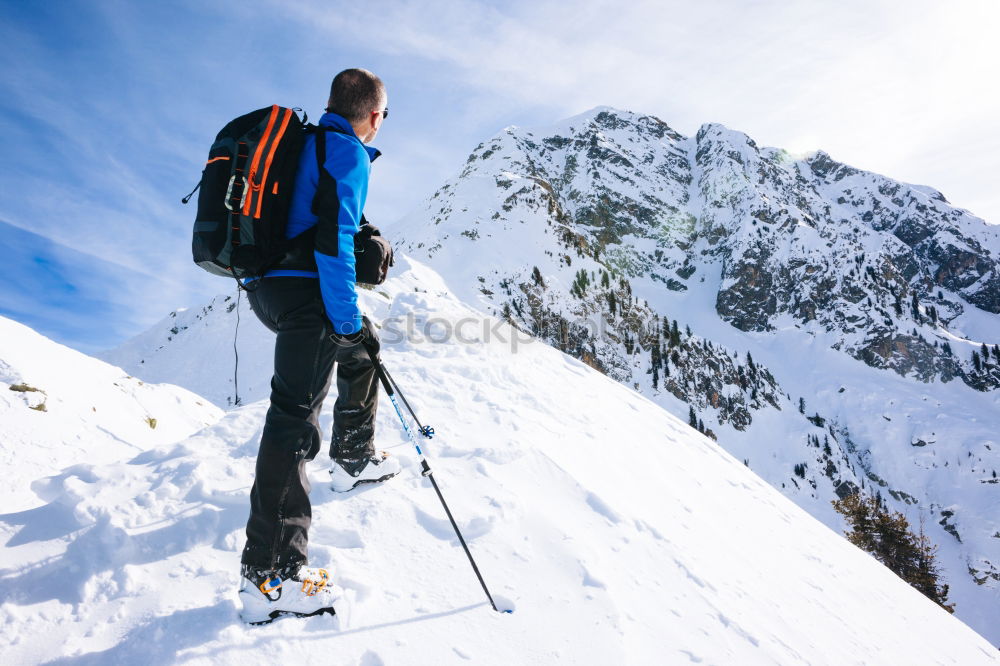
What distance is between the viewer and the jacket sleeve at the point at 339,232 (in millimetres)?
2627

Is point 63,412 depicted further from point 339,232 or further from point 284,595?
point 339,232

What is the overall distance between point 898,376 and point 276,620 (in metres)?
144

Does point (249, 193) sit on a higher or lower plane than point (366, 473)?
higher

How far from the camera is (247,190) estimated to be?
2553 mm

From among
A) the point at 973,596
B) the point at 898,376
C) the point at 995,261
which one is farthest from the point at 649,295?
the point at 995,261

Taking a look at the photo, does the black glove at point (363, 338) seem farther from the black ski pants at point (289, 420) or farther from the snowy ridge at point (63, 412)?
the snowy ridge at point (63, 412)

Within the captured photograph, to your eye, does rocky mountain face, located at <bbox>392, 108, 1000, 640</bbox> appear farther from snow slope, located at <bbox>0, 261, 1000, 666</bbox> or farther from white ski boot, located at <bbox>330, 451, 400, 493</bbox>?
white ski boot, located at <bbox>330, 451, 400, 493</bbox>

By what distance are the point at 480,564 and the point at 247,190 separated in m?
3.02

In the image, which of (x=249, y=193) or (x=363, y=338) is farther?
(x=363, y=338)

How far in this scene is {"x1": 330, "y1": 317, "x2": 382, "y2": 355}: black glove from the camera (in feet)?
9.01

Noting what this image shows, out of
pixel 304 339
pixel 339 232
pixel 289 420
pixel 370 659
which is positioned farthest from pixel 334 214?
pixel 370 659

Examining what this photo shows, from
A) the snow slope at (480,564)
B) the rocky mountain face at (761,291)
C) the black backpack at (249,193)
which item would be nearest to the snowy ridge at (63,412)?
the snow slope at (480,564)

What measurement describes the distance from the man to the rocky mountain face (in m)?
36.0

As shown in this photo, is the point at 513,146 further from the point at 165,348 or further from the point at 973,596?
the point at 973,596
